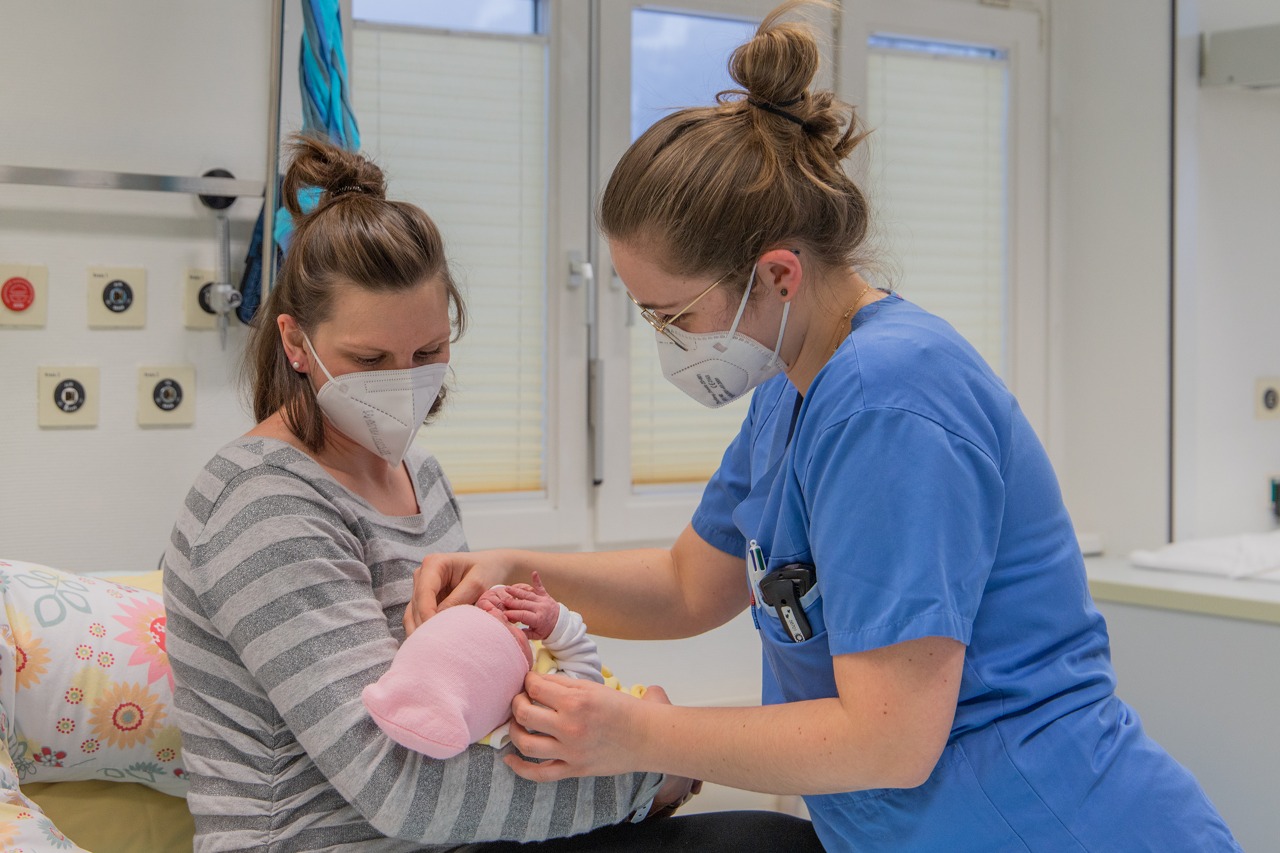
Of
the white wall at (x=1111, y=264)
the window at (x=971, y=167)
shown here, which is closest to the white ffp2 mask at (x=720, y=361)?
the window at (x=971, y=167)

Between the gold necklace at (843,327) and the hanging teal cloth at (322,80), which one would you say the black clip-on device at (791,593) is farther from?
the hanging teal cloth at (322,80)

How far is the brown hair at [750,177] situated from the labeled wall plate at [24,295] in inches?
51.5

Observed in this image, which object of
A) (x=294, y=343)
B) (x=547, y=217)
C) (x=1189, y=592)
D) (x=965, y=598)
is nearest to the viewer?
(x=965, y=598)

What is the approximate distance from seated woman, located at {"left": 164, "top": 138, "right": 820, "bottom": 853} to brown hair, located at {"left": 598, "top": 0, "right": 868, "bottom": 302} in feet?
1.02

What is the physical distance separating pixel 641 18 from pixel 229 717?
2025 millimetres

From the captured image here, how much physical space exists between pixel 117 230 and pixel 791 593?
5.08 feet

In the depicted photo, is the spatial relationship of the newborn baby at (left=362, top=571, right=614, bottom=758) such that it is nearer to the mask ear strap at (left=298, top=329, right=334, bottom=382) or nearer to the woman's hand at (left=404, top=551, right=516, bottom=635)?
the woman's hand at (left=404, top=551, right=516, bottom=635)

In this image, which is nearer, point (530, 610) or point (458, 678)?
point (458, 678)

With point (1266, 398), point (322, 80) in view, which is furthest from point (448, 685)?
point (1266, 398)

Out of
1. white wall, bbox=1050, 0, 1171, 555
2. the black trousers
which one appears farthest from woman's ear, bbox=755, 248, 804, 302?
white wall, bbox=1050, 0, 1171, 555

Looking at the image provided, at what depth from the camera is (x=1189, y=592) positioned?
2311 millimetres

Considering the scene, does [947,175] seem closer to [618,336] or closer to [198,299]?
[618,336]

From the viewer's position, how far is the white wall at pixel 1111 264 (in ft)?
9.53

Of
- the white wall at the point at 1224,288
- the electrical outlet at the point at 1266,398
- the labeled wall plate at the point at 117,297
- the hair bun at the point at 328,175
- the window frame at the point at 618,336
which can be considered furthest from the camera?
the electrical outlet at the point at 1266,398
